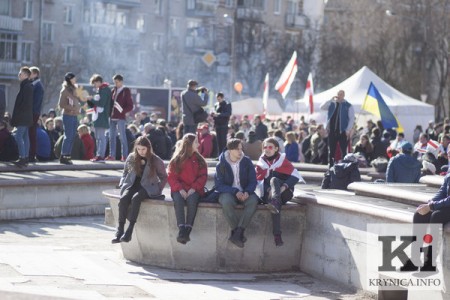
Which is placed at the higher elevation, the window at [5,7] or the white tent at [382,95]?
the window at [5,7]

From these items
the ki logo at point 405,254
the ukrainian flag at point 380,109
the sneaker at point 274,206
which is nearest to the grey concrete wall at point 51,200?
the sneaker at point 274,206

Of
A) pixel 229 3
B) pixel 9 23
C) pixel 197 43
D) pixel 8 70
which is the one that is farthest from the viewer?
pixel 229 3

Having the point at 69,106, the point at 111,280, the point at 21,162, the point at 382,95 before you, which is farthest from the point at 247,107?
the point at 111,280

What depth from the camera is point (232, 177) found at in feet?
50.8

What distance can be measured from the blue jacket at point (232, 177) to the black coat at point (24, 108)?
6.27 meters

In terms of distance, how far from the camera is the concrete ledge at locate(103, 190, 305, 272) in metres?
15.5

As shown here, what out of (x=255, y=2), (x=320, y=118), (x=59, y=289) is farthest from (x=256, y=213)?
(x=255, y=2)

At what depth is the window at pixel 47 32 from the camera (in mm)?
78000

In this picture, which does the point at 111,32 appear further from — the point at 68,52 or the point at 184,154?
the point at 184,154

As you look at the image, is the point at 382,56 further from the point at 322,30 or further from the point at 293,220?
the point at 293,220

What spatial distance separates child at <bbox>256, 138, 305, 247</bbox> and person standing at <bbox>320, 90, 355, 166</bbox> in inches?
362

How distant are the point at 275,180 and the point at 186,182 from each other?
3.59ft

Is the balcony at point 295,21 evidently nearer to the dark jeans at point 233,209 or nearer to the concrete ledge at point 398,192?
the concrete ledge at point 398,192

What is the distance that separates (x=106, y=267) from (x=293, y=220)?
2.37 metres
